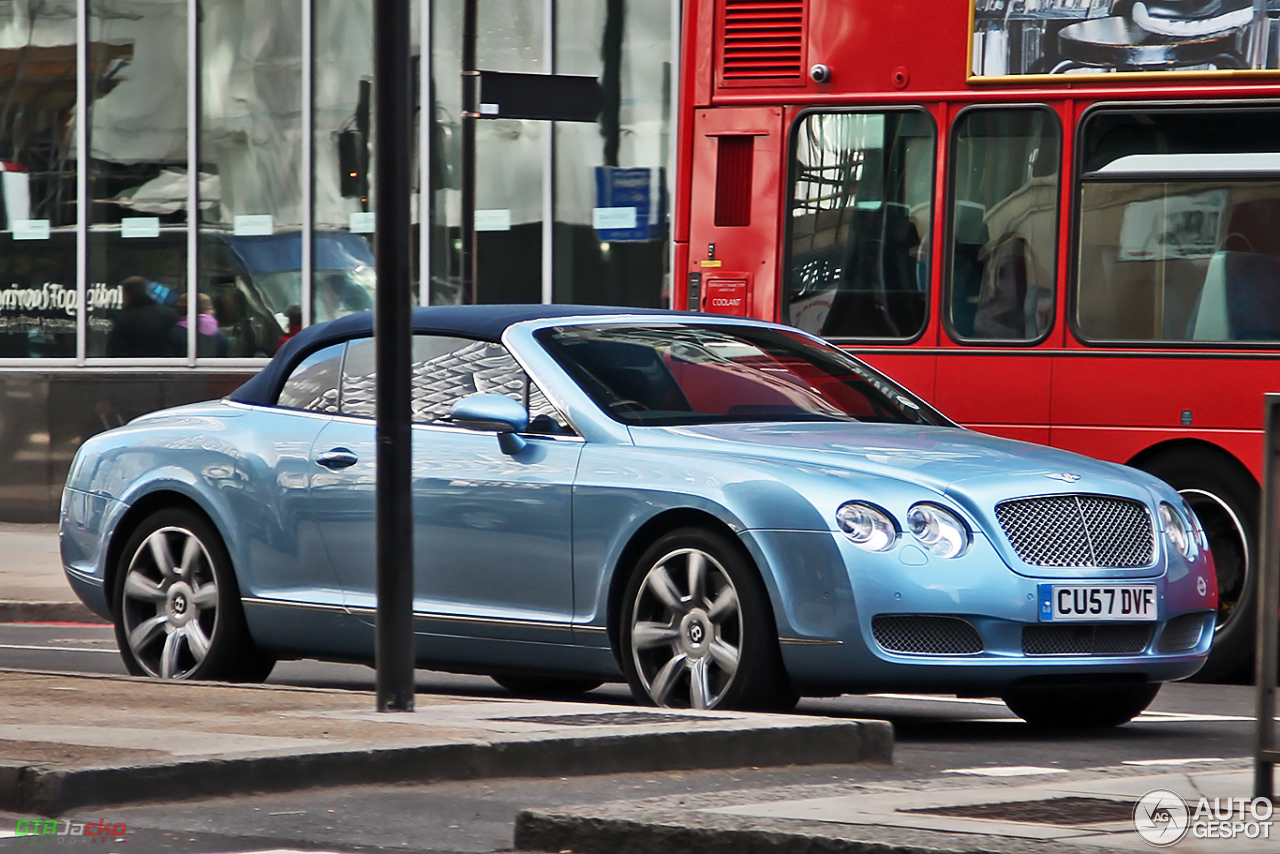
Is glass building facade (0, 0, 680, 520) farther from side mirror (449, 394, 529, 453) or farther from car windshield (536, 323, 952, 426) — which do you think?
side mirror (449, 394, 529, 453)

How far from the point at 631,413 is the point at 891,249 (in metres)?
3.55

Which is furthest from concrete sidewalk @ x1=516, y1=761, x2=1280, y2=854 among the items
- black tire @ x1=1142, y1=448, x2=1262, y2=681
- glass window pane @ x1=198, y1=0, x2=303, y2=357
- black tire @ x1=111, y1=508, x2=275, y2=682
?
glass window pane @ x1=198, y1=0, x2=303, y2=357

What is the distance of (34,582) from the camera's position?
52.3 ft

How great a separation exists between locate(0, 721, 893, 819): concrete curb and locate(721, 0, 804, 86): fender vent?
19.1ft

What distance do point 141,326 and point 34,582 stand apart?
6.40 metres

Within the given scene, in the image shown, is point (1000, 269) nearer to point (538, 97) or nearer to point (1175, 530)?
point (538, 97)

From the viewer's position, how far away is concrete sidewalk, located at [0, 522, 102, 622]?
14.3 meters

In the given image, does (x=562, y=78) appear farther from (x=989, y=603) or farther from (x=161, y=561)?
(x=989, y=603)

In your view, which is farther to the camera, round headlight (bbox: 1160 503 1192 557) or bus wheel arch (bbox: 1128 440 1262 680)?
bus wheel arch (bbox: 1128 440 1262 680)

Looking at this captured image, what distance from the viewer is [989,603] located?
740 cm

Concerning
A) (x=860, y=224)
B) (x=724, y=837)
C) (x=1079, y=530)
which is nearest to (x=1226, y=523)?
(x=860, y=224)

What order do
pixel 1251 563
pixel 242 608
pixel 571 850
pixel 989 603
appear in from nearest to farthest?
pixel 571 850
pixel 989 603
pixel 242 608
pixel 1251 563

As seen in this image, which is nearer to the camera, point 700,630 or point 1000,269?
point 700,630

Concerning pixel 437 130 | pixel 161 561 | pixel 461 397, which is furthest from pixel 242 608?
pixel 437 130
